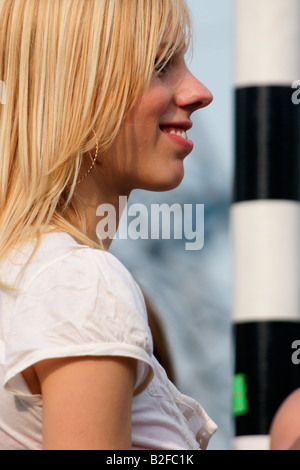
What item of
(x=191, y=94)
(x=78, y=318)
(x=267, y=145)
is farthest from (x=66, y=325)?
(x=267, y=145)

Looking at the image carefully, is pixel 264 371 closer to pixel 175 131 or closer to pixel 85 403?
pixel 175 131

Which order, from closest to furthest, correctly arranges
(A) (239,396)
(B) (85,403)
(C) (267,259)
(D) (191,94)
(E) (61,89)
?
(B) (85,403), (E) (61,89), (D) (191,94), (A) (239,396), (C) (267,259)

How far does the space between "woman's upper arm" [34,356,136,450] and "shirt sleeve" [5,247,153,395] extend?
1 centimetres

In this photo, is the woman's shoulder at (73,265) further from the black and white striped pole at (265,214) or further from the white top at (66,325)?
the black and white striped pole at (265,214)

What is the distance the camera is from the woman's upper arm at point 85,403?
2.30 ft

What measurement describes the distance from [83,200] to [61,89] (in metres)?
0.12

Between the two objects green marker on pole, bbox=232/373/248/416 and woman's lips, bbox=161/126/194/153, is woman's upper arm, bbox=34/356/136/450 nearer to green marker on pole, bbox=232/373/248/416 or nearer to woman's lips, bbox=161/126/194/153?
woman's lips, bbox=161/126/194/153

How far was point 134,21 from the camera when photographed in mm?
883

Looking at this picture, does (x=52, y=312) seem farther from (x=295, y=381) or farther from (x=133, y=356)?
(x=295, y=381)

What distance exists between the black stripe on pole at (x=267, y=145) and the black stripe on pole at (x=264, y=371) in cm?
26

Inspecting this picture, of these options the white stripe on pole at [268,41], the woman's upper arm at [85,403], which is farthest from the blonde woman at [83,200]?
the white stripe on pole at [268,41]

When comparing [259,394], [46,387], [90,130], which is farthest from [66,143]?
[259,394]

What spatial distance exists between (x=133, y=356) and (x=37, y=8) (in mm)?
371

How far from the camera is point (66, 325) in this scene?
72 centimetres
